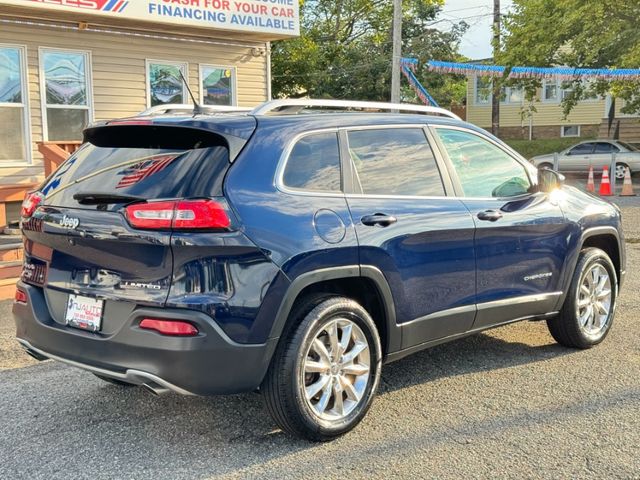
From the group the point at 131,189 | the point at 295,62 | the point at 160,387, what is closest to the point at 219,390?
the point at 160,387

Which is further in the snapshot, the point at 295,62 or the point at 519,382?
the point at 295,62

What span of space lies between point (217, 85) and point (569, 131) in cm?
2742

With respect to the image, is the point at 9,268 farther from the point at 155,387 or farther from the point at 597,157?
the point at 597,157

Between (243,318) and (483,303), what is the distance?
193cm

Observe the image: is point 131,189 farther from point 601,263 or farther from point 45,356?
point 601,263

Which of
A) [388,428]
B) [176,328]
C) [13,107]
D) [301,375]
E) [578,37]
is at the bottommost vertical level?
[388,428]

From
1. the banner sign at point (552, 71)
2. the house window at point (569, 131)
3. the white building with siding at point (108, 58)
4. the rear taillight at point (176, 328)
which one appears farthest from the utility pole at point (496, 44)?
the rear taillight at point (176, 328)

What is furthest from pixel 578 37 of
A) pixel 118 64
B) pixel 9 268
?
pixel 9 268

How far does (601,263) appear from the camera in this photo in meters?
5.55

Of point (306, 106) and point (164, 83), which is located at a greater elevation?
point (164, 83)

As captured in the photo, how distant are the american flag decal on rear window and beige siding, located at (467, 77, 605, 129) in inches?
1279

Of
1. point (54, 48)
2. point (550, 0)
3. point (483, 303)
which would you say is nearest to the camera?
point (483, 303)

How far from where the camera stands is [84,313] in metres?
3.56

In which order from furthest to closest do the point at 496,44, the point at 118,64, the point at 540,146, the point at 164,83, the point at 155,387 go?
the point at 540,146 < the point at 496,44 < the point at 164,83 < the point at 118,64 < the point at 155,387
